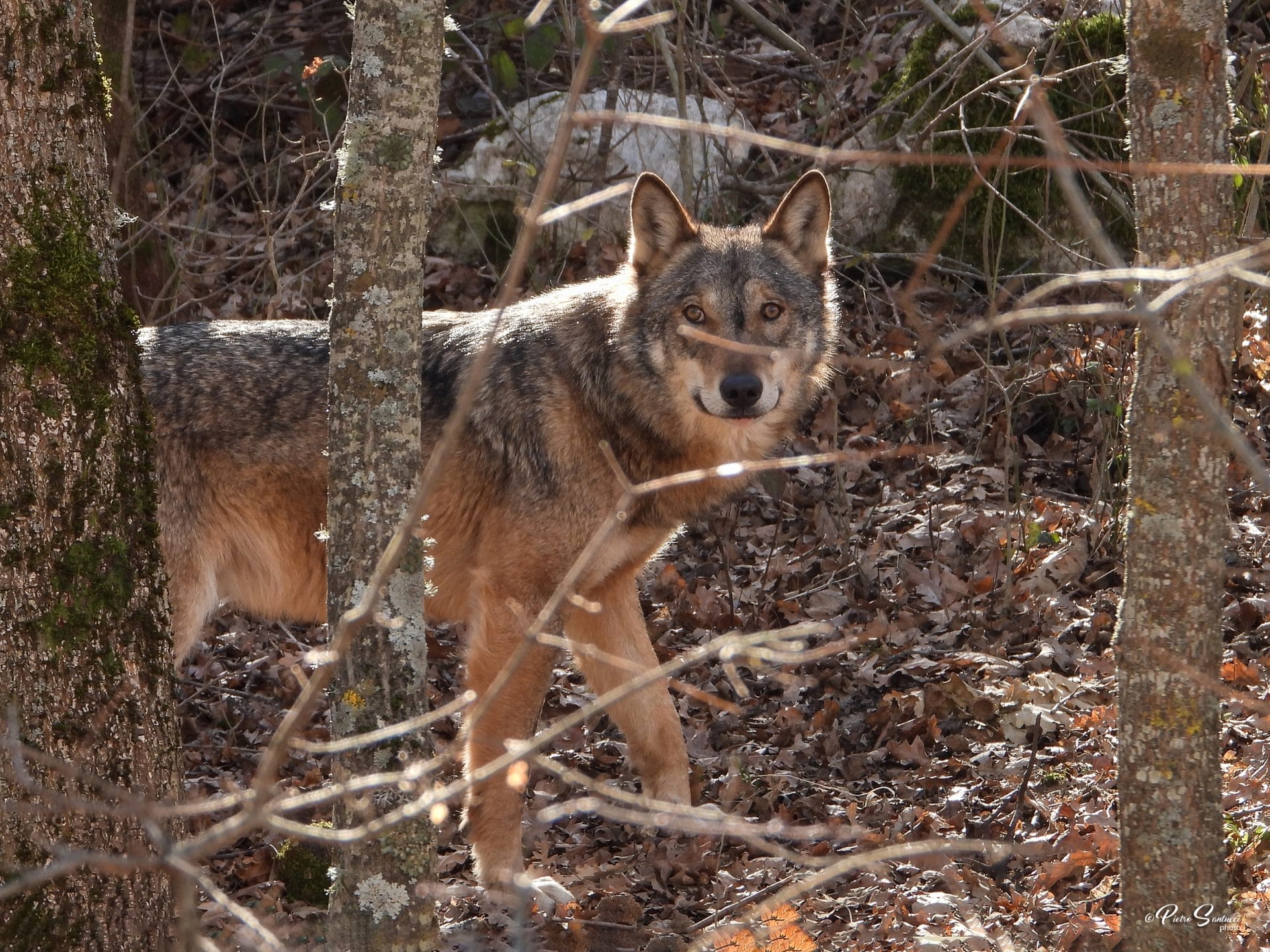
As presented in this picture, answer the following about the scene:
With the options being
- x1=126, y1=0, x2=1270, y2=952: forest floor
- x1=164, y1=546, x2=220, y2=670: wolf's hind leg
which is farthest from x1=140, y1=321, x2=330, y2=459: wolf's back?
x1=126, y1=0, x2=1270, y2=952: forest floor

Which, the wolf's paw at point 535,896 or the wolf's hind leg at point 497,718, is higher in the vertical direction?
the wolf's hind leg at point 497,718

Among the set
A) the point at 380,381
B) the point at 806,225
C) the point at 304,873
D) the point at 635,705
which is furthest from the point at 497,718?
the point at 806,225

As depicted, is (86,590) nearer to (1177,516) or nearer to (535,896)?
(535,896)

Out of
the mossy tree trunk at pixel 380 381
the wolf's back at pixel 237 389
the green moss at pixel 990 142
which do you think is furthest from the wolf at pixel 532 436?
the green moss at pixel 990 142

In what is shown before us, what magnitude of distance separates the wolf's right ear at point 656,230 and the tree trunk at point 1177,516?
263cm

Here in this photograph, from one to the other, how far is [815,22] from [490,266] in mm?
4367

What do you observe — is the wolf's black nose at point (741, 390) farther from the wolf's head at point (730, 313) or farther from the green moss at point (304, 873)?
the green moss at point (304, 873)

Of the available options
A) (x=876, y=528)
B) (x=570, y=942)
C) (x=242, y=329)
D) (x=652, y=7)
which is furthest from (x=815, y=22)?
(x=570, y=942)

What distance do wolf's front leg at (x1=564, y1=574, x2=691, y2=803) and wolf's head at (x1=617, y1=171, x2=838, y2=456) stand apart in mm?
956

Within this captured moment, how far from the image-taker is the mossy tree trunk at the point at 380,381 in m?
Answer: 3.71

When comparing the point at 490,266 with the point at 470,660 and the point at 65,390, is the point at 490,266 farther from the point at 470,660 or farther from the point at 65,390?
the point at 65,390

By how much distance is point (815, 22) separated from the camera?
11.6 metres

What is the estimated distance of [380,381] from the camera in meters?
3.75

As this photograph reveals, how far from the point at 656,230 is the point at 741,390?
1.05 m
